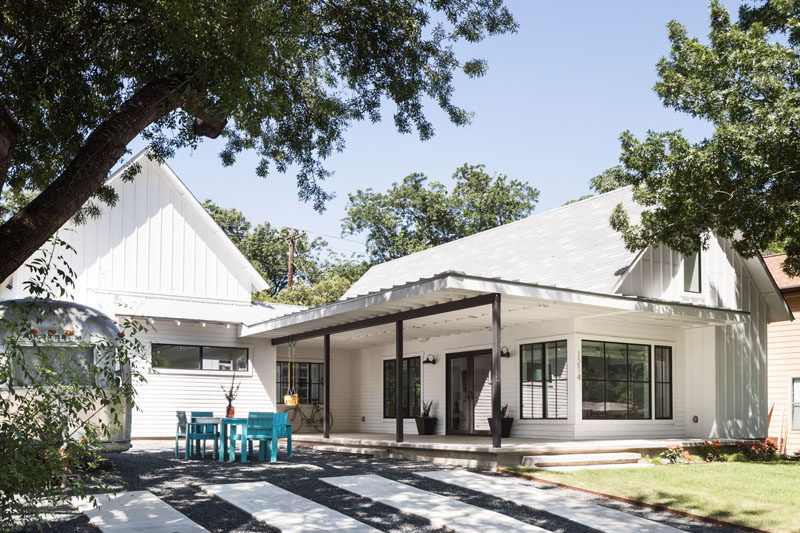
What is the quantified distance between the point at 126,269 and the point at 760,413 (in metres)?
14.6

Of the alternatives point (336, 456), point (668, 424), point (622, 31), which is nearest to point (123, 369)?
point (336, 456)

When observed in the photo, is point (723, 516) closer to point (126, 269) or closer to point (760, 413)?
point (760, 413)

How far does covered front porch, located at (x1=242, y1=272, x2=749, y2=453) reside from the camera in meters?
12.4

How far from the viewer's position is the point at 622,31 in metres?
16.5

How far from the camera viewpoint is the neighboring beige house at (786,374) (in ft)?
59.9

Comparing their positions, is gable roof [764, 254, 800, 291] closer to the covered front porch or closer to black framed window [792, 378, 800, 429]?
black framed window [792, 378, 800, 429]

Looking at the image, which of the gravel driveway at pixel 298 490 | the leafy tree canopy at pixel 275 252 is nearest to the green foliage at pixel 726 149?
the gravel driveway at pixel 298 490

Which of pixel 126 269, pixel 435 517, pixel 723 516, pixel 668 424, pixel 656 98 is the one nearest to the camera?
pixel 435 517

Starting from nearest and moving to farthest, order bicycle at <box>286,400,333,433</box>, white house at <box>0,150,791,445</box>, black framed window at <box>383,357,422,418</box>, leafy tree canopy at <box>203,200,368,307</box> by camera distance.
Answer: white house at <box>0,150,791,445</box>, black framed window at <box>383,357,422,418</box>, bicycle at <box>286,400,333,433</box>, leafy tree canopy at <box>203,200,368,307</box>

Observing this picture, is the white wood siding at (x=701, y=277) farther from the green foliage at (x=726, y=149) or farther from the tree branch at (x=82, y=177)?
the tree branch at (x=82, y=177)

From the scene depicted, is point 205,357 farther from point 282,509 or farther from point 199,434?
point 282,509

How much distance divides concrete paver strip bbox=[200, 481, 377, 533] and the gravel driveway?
13cm

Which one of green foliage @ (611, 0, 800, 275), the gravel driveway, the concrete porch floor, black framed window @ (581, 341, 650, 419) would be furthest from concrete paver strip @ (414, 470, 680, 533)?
green foliage @ (611, 0, 800, 275)

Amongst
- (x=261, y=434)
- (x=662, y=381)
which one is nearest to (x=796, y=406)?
(x=662, y=381)
